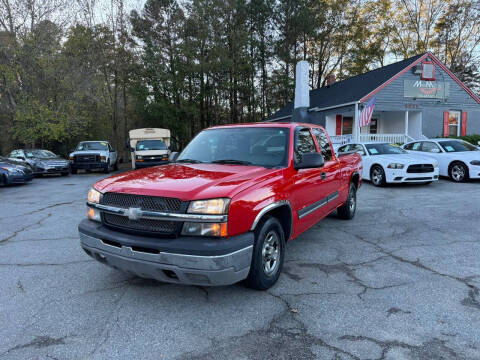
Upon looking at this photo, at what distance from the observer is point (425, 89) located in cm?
2156

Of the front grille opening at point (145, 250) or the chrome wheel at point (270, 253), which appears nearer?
the front grille opening at point (145, 250)

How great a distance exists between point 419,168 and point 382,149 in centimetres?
159

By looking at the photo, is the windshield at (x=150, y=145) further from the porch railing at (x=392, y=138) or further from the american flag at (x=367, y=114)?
the porch railing at (x=392, y=138)

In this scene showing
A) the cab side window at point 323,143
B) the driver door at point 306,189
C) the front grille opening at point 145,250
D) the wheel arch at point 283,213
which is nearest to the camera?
the front grille opening at point 145,250

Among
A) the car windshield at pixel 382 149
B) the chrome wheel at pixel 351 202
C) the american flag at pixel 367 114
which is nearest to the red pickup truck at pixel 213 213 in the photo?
the chrome wheel at pixel 351 202

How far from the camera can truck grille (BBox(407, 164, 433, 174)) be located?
9.93 metres

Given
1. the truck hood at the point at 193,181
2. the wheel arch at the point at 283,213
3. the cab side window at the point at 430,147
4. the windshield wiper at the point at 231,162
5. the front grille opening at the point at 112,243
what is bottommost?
the front grille opening at the point at 112,243

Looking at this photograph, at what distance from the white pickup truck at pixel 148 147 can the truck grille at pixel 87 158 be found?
1729 mm

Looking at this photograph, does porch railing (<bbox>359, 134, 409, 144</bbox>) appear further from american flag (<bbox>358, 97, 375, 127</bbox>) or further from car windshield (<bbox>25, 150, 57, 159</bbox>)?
car windshield (<bbox>25, 150, 57, 159</bbox>)

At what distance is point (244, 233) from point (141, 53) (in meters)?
28.3

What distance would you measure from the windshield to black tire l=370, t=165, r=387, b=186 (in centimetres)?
1021

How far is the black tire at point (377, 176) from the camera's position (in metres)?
10.4

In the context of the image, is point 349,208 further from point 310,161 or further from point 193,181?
point 193,181

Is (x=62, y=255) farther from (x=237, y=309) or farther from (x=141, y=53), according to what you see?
(x=141, y=53)
